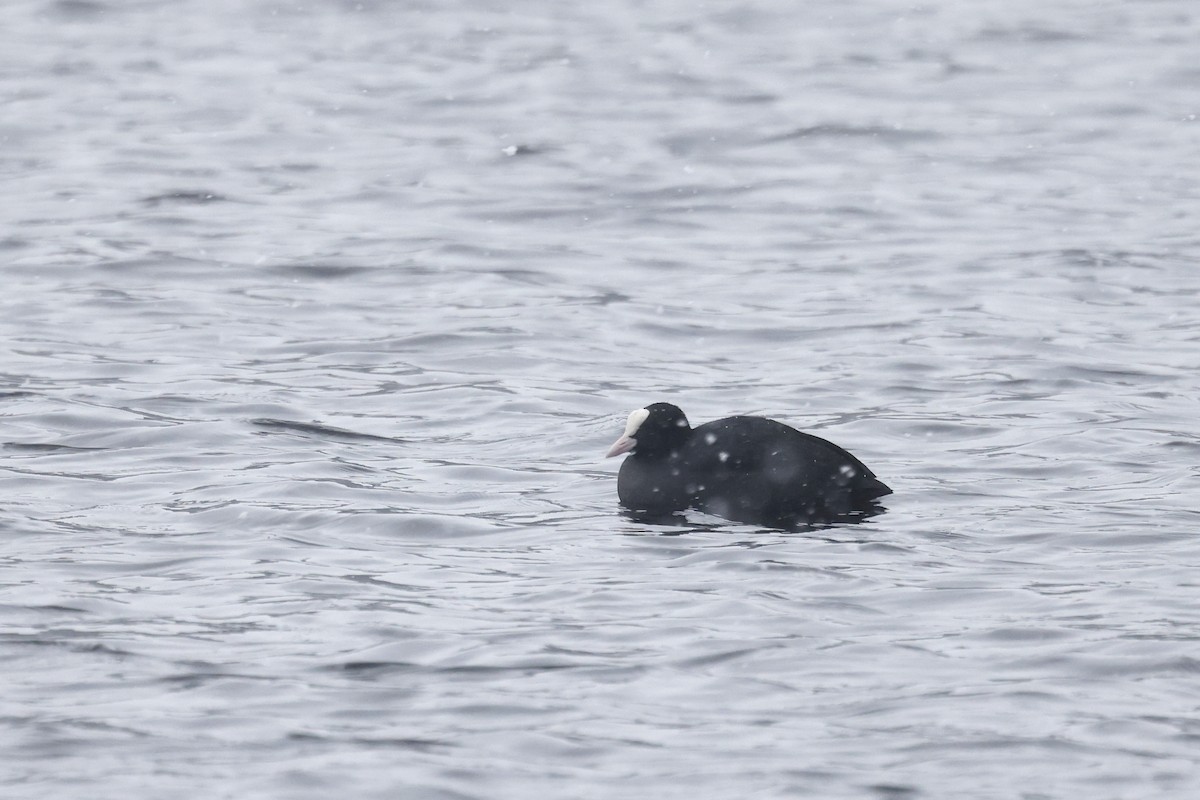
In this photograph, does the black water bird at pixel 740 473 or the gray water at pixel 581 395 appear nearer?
the gray water at pixel 581 395

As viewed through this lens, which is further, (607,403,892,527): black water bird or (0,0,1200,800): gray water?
(607,403,892,527): black water bird

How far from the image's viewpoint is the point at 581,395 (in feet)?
48.4

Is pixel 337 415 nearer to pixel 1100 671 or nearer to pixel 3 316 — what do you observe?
pixel 3 316

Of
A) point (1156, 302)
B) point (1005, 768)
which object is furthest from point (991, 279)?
point (1005, 768)

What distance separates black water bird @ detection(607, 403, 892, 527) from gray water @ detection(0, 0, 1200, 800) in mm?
186

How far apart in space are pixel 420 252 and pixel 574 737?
11.8 m

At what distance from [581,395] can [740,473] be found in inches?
140

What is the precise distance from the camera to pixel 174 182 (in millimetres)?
Answer: 22156

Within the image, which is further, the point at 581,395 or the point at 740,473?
the point at 581,395

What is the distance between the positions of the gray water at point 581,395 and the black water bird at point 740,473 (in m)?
0.19

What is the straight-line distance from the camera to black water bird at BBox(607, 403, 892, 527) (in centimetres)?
1120

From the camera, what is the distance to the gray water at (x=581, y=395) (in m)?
8.18

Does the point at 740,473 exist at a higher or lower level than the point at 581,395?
higher

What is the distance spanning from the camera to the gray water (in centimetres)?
818
